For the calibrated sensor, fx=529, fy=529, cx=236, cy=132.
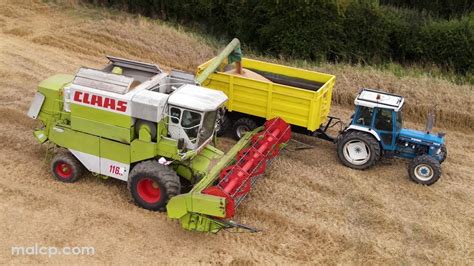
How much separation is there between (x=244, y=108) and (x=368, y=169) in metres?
2.97

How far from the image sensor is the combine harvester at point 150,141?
8945 mm

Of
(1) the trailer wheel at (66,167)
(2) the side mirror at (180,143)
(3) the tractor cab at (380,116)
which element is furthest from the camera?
(3) the tractor cab at (380,116)

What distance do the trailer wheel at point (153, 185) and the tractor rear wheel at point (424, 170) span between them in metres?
4.74

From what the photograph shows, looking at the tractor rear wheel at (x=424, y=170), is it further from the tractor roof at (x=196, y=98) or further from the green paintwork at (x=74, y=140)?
A: the green paintwork at (x=74, y=140)

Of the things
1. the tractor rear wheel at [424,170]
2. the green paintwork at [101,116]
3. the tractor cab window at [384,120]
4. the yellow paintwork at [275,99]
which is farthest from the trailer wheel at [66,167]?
the tractor rear wheel at [424,170]

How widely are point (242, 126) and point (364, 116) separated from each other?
272cm

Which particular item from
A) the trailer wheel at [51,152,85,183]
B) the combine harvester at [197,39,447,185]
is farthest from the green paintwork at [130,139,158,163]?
the combine harvester at [197,39,447,185]

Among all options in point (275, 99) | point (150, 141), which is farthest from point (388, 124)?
point (150, 141)

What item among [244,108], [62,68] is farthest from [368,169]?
[62,68]

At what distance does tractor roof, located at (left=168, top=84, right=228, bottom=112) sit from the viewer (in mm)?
8977

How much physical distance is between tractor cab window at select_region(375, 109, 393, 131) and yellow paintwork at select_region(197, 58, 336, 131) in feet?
3.95

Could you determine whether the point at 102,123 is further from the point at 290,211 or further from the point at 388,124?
the point at 388,124

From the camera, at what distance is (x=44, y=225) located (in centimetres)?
891

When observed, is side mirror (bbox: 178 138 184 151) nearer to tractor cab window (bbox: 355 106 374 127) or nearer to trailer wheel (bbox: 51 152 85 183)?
trailer wheel (bbox: 51 152 85 183)
